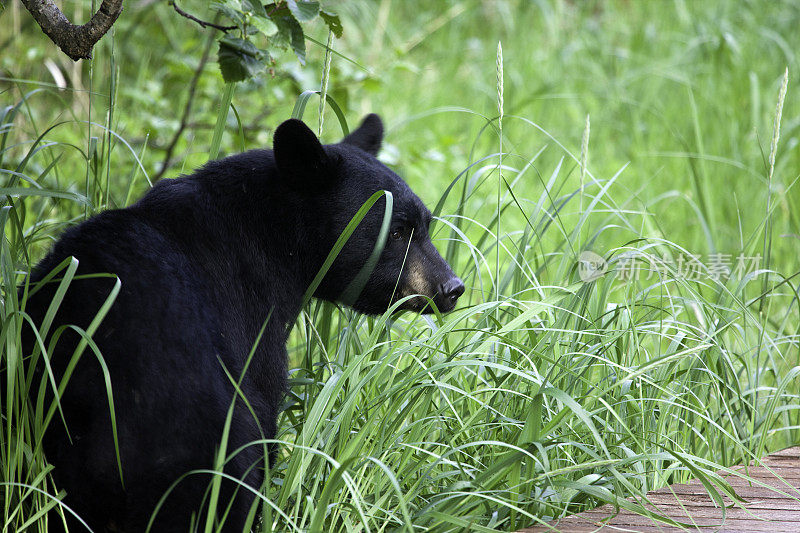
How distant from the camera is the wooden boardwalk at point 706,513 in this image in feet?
7.20

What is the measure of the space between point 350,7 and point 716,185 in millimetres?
3931

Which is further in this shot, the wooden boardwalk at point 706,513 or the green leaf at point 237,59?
the green leaf at point 237,59

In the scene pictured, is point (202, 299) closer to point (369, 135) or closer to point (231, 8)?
point (231, 8)

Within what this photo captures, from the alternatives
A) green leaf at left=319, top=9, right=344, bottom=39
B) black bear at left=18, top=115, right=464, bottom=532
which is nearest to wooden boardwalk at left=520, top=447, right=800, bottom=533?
black bear at left=18, top=115, right=464, bottom=532

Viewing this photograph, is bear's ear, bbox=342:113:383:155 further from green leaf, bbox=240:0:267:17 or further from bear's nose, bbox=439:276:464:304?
green leaf, bbox=240:0:267:17

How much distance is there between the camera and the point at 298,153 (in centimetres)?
246

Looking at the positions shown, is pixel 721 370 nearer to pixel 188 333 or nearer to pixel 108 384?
pixel 188 333

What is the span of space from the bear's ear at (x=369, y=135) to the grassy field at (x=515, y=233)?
0.16 m

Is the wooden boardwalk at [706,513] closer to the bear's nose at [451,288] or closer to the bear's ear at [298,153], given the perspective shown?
the bear's nose at [451,288]

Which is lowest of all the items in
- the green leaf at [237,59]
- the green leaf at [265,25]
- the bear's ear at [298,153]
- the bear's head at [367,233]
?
the bear's head at [367,233]

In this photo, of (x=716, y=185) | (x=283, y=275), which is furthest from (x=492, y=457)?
(x=716, y=185)

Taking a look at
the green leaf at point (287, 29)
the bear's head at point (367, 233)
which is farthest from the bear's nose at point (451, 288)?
the green leaf at point (287, 29)

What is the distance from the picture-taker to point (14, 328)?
1976mm

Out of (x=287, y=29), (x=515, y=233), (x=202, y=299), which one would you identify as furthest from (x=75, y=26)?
(x=515, y=233)
